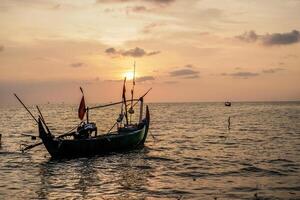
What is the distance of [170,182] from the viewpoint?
25.0 m

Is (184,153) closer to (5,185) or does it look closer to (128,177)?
(128,177)

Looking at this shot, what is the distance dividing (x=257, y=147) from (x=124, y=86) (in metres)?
17.3

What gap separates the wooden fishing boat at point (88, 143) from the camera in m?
32.8

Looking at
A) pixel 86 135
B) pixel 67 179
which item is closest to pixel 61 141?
pixel 86 135

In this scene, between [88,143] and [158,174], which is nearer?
[158,174]

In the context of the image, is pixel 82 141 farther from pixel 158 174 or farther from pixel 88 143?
pixel 158 174

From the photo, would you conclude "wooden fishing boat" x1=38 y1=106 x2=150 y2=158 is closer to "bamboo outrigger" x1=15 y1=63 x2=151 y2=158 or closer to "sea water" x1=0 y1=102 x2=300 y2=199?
"bamboo outrigger" x1=15 y1=63 x2=151 y2=158

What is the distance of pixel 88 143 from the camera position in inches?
1367

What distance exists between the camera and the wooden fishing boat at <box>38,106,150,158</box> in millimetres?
32844

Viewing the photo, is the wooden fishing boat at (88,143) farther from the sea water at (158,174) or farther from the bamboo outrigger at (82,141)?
the sea water at (158,174)

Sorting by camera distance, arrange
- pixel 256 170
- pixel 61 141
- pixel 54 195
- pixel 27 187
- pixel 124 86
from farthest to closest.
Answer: pixel 124 86 < pixel 61 141 < pixel 256 170 < pixel 27 187 < pixel 54 195

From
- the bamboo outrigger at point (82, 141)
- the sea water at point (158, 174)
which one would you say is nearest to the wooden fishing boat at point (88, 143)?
the bamboo outrigger at point (82, 141)

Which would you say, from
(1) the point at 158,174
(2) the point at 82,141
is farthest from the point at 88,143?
(1) the point at 158,174

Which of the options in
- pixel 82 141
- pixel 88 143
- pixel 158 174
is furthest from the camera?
pixel 88 143
